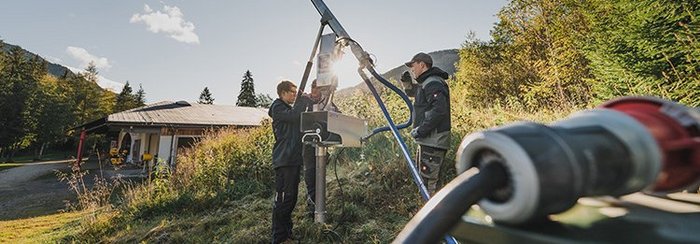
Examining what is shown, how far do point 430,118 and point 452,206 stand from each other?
11.5 ft

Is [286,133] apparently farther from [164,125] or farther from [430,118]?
[164,125]

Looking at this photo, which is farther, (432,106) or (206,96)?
(206,96)

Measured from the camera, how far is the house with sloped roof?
22.2m

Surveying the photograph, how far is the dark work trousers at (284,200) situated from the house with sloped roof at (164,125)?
1615 cm

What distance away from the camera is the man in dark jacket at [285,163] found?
4.43 metres

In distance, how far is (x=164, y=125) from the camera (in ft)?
74.6

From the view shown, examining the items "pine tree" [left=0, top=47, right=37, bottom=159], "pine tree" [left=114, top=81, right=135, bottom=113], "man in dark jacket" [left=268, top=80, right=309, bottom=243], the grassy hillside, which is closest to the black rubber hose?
the grassy hillside

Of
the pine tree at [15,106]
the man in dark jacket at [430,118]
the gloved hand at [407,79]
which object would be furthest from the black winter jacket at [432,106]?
the pine tree at [15,106]

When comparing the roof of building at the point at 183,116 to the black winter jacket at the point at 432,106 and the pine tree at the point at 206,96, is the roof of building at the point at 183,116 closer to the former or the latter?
the black winter jacket at the point at 432,106

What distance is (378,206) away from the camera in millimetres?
5367

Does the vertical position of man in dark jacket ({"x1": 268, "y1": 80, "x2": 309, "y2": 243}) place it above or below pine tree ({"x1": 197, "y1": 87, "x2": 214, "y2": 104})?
below

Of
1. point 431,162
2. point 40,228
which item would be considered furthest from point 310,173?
point 40,228

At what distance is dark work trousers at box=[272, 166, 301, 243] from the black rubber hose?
13.6ft

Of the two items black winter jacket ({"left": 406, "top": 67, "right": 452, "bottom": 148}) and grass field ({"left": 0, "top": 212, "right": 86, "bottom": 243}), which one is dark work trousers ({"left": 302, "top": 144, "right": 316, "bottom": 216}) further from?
grass field ({"left": 0, "top": 212, "right": 86, "bottom": 243})
